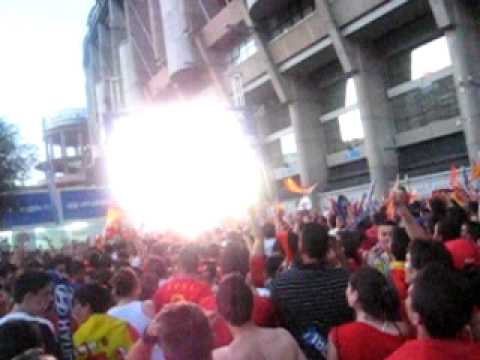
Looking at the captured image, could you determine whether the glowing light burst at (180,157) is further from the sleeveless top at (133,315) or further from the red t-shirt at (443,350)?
the red t-shirt at (443,350)

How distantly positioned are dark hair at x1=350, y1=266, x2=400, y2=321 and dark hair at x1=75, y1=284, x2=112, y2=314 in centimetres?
215

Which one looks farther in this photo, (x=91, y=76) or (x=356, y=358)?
(x=91, y=76)

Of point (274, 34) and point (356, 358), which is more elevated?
point (274, 34)

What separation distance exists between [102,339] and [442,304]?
2662mm

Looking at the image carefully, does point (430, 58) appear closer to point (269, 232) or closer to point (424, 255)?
point (269, 232)

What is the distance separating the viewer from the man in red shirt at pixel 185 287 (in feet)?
16.1

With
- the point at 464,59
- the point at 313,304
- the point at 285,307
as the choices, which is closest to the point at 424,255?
the point at 313,304

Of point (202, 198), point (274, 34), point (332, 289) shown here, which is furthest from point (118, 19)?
point (332, 289)

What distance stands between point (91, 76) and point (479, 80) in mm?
48393

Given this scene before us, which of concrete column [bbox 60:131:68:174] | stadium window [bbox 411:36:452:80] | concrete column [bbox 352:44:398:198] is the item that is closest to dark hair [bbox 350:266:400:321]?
stadium window [bbox 411:36:452:80]

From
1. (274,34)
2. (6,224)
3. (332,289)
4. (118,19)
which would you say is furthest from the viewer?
(118,19)

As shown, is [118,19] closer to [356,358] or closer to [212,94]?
[212,94]

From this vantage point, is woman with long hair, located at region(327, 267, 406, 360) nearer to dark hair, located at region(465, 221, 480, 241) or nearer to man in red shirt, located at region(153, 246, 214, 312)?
man in red shirt, located at region(153, 246, 214, 312)

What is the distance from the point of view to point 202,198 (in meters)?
19.9
